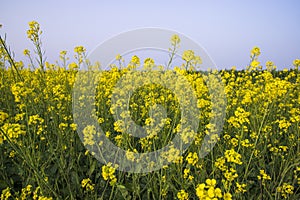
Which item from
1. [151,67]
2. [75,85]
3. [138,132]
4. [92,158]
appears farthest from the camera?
[75,85]

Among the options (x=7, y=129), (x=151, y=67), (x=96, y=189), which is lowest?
(x=96, y=189)

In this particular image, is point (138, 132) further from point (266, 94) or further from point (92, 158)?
point (266, 94)

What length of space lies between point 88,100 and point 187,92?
5.54 ft

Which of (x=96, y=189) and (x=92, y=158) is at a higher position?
(x=92, y=158)

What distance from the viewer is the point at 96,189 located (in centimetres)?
252

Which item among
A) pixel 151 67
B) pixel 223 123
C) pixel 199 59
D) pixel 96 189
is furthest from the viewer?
pixel 151 67

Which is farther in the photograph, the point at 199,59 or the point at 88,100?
the point at 88,100

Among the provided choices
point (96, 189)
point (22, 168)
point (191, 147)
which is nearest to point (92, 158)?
point (96, 189)

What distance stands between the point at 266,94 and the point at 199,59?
1353mm

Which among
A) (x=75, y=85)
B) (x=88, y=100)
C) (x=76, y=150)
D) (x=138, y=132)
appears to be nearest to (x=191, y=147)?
(x=138, y=132)

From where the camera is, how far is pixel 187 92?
151 inches

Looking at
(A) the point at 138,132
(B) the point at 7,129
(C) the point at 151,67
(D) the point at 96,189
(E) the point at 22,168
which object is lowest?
(D) the point at 96,189

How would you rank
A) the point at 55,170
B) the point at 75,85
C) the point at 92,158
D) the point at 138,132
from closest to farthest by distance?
the point at 55,170, the point at 92,158, the point at 138,132, the point at 75,85

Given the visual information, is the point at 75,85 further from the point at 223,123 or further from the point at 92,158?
the point at 223,123
